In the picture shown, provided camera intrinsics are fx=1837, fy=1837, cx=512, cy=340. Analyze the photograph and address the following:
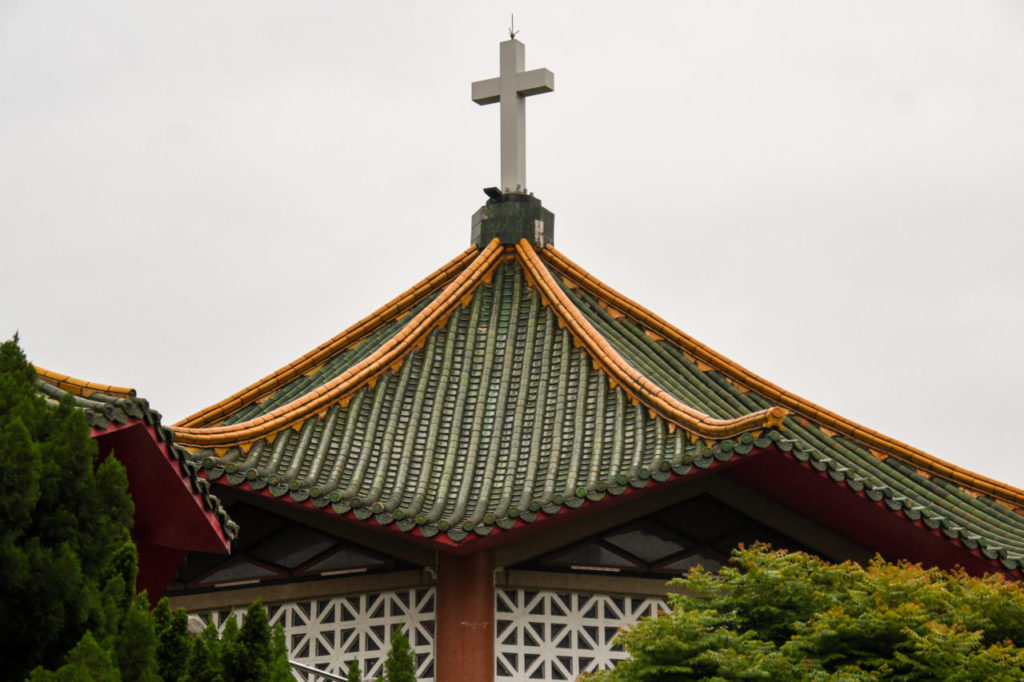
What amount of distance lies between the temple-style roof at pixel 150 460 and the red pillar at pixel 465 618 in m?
2.54

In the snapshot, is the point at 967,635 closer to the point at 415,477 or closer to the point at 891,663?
the point at 891,663

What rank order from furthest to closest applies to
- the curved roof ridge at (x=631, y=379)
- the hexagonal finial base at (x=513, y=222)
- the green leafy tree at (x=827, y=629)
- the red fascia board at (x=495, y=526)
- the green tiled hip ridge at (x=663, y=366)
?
the hexagonal finial base at (x=513, y=222)
the green tiled hip ridge at (x=663, y=366)
the red fascia board at (x=495, y=526)
the curved roof ridge at (x=631, y=379)
the green leafy tree at (x=827, y=629)

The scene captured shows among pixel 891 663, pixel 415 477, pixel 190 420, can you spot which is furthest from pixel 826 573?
pixel 190 420

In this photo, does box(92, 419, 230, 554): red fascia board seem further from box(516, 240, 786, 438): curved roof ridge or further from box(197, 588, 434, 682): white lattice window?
box(516, 240, 786, 438): curved roof ridge

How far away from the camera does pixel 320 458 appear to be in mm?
15984

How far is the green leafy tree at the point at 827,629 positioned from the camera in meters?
11.4

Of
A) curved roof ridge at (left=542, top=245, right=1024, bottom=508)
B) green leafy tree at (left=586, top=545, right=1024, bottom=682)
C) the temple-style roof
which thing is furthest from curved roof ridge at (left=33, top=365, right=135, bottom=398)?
curved roof ridge at (left=542, top=245, right=1024, bottom=508)

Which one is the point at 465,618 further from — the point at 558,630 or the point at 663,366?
the point at 663,366

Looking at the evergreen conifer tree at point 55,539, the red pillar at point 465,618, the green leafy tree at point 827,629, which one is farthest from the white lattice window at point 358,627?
the evergreen conifer tree at point 55,539

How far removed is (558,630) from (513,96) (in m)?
7.28

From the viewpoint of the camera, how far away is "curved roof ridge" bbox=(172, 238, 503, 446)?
15.7 meters

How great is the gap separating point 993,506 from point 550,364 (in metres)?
4.57

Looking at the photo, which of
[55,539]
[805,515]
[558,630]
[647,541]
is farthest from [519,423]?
[55,539]

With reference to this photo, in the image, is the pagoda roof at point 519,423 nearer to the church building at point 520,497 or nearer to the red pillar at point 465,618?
the church building at point 520,497
